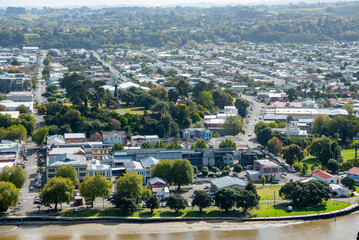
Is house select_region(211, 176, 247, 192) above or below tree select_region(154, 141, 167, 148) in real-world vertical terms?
below

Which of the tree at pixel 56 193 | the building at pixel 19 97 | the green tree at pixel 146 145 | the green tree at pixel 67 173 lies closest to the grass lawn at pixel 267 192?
the green tree at pixel 146 145

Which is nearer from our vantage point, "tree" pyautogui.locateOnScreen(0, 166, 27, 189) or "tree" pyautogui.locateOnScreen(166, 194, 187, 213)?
"tree" pyautogui.locateOnScreen(166, 194, 187, 213)

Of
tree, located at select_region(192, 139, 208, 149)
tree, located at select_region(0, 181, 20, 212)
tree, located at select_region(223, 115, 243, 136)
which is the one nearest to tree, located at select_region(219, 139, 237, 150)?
tree, located at select_region(192, 139, 208, 149)

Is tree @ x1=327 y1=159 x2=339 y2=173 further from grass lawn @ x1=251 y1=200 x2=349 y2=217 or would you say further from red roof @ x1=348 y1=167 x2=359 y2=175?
grass lawn @ x1=251 y1=200 x2=349 y2=217

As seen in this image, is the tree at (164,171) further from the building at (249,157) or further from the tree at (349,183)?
the tree at (349,183)

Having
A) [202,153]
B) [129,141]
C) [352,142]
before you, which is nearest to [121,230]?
[202,153]

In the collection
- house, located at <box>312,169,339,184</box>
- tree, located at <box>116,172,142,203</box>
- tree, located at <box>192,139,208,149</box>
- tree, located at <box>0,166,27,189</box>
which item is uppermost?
tree, located at <box>0,166,27,189</box>

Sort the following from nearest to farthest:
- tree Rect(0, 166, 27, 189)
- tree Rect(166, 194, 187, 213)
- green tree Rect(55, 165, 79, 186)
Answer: tree Rect(166, 194, 187, 213) → tree Rect(0, 166, 27, 189) → green tree Rect(55, 165, 79, 186)
